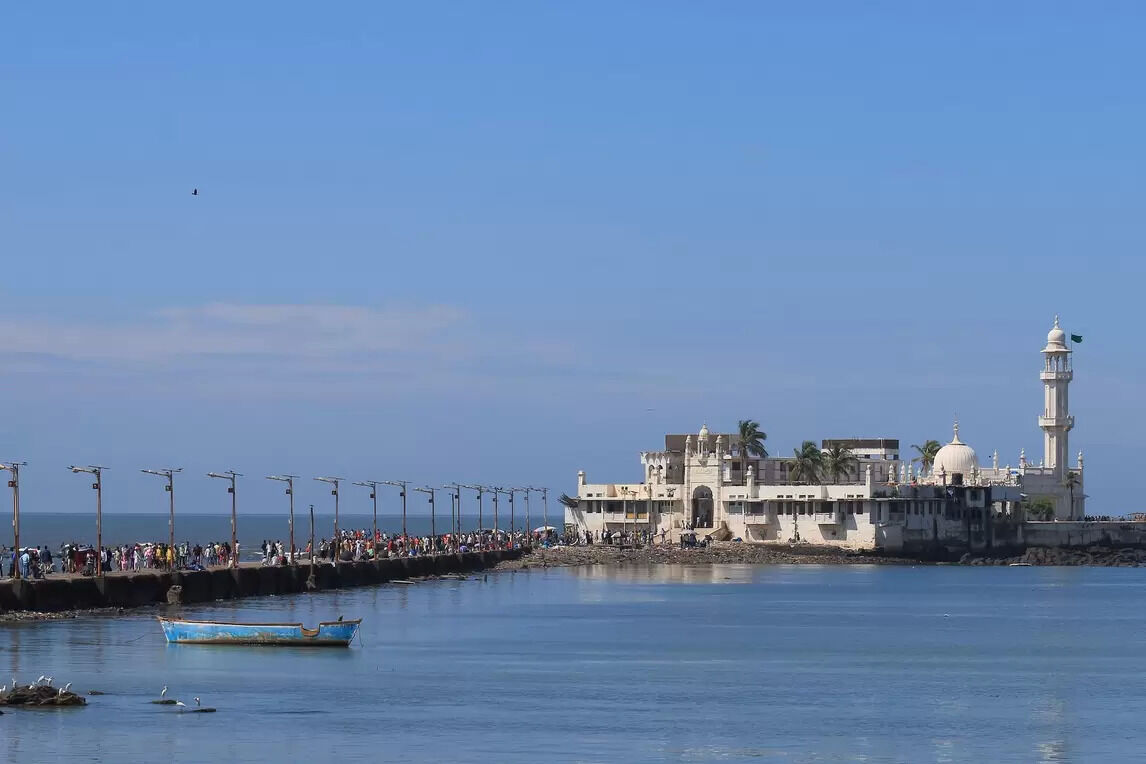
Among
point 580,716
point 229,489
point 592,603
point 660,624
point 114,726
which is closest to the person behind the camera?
point 114,726

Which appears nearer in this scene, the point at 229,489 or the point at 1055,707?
the point at 1055,707

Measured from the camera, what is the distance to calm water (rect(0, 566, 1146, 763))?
128 feet

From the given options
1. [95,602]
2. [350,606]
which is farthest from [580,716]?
[350,606]

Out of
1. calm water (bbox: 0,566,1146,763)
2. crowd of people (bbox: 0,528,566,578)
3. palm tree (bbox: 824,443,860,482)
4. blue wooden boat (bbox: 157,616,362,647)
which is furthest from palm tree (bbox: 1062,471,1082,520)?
blue wooden boat (bbox: 157,616,362,647)

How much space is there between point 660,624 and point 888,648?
40.0 feet

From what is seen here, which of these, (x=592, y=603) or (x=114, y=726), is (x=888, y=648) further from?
(x=114, y=726)

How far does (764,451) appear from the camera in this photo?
14925 cm

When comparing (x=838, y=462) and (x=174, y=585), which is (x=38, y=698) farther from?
(x=838, y=462)

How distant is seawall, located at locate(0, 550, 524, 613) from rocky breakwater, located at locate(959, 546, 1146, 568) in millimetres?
58511

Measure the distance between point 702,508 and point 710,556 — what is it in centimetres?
1002

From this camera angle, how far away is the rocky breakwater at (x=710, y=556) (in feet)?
435

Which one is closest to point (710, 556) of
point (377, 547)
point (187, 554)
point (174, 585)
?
point (377, 547)

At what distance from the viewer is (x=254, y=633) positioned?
5750 centimetres

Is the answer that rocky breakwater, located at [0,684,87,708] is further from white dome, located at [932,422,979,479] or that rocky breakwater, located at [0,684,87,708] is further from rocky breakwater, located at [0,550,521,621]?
white dome, located at [932,422,979,479]
